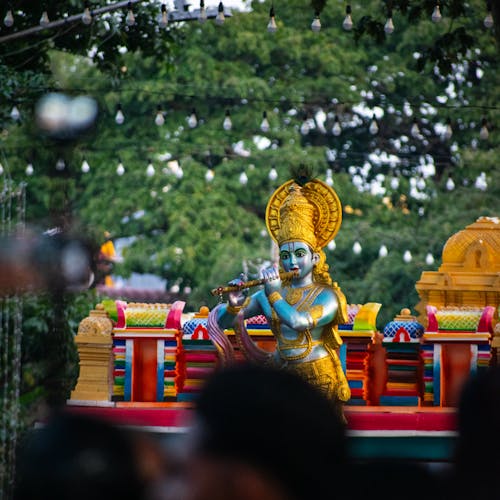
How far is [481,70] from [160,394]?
18567mm

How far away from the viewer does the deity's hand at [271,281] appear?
9344mm

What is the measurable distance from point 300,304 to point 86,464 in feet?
21.8

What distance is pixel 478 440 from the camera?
297 cm

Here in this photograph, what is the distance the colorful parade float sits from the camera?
9742 millimetres

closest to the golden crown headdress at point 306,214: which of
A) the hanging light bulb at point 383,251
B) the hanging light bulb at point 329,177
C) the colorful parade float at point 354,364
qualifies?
the colorful parade float at point 354,364

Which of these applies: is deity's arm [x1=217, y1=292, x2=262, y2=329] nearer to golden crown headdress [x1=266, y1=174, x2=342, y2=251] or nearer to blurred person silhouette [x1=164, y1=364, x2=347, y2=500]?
golden crown headdress [x1=266, y1=174, x2=342, y2=251]

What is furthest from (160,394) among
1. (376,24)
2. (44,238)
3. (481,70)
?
(481,70)

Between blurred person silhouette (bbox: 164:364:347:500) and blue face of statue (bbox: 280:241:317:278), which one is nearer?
blurred person silhouette (bbox: 164:364:347:500)

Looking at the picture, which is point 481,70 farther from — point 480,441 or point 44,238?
point 480,441

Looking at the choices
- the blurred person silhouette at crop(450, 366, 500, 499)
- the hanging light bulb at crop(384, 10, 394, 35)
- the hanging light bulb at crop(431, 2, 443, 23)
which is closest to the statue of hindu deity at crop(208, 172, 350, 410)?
the hanging light bulb at crop(384, 10, 394, 35)

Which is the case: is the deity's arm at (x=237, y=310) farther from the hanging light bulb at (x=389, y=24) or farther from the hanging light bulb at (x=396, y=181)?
the hanging light bulb at (x=396, y=181)

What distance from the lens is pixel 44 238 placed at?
6.25 metres

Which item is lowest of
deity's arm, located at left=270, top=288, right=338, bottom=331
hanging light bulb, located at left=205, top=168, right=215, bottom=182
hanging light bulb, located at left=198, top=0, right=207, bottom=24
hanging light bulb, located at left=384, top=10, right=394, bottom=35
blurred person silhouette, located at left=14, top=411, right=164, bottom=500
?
blurred person silhouette, located at left=14, top=411, right=164, bottom=500

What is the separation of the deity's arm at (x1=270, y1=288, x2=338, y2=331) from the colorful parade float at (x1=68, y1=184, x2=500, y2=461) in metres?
0.29
